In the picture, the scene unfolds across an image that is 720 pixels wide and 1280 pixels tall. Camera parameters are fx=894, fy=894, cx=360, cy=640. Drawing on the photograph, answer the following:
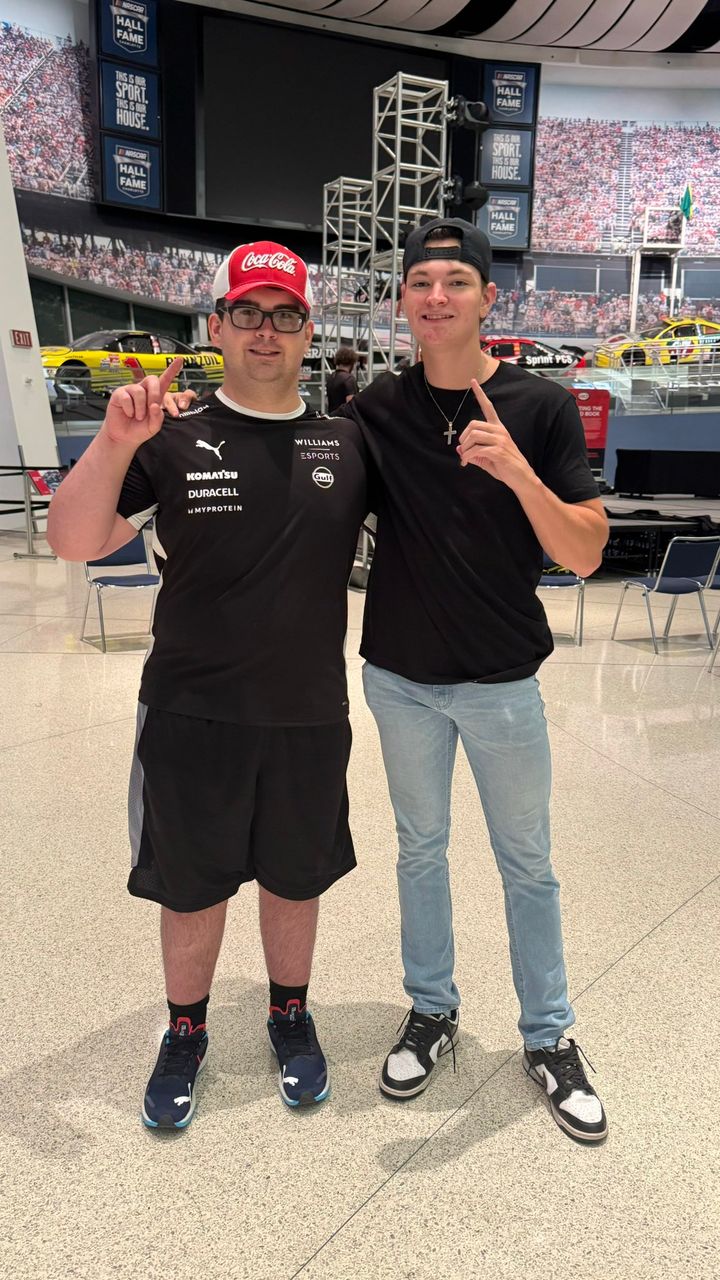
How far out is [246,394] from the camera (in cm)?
177

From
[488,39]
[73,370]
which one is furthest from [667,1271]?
[488,39]

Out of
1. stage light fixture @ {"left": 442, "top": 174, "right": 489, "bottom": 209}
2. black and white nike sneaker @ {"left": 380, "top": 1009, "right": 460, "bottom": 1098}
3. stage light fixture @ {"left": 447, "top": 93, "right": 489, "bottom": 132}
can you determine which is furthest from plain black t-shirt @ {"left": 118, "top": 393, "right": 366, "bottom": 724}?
stage light fixture @ {"left": 442, "top": 174, "right": 489, "bottom": 209}

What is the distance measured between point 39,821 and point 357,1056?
1780 mm

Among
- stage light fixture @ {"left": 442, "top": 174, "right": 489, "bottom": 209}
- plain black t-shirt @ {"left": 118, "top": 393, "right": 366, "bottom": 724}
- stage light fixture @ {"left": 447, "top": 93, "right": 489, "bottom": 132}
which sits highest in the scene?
stage light fixture @ {"left": 447, "top": 93, "right": 489, "bottom": 132}

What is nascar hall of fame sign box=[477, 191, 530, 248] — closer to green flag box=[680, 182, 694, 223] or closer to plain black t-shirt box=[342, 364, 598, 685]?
green flag box=[680, 182, 694, 223]

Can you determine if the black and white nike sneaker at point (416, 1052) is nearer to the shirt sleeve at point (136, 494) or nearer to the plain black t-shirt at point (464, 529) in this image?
the plain black t-shirt at point (464, 529)

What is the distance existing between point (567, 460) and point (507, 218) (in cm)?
2593

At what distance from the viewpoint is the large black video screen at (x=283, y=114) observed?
2083 cm

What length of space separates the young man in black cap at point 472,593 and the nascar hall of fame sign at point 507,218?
82.6 ft

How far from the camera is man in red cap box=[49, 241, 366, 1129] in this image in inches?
67.4

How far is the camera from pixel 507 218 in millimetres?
24828

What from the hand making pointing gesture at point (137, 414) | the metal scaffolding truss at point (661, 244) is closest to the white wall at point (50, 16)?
the metal scaffolding truss at point (661, 244)

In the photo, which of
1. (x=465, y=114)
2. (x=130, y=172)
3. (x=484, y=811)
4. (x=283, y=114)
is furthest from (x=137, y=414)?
(x=283, y=114)

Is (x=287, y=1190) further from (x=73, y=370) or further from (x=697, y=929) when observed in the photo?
A: (x=73, y=370)
